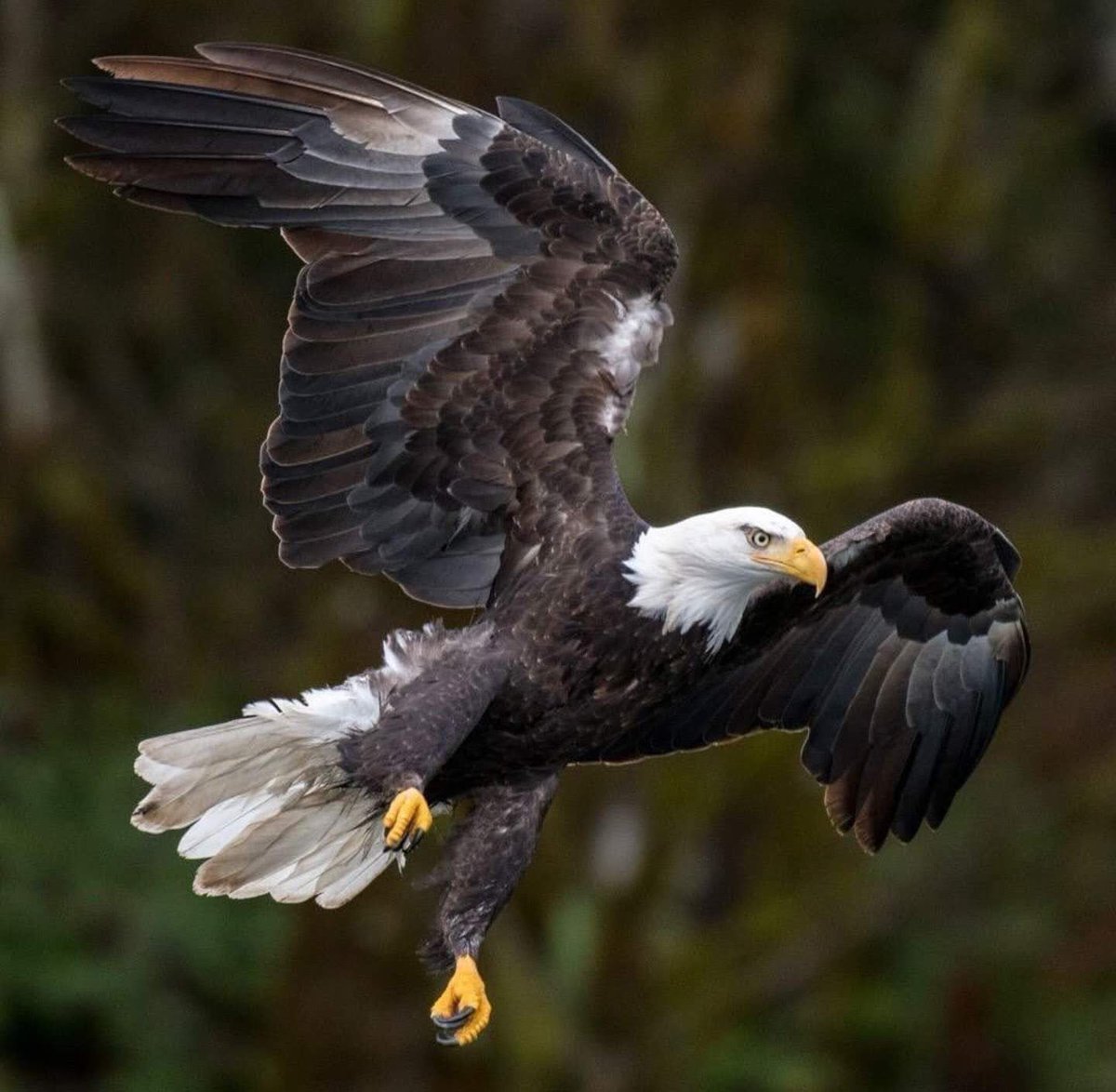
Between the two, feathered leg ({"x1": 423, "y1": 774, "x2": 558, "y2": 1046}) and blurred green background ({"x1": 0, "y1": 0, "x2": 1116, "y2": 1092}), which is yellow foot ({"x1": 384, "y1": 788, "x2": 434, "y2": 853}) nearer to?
feathered leg ({"x1": 423, "y1": 774, "x2": 558, "y2": 1046})

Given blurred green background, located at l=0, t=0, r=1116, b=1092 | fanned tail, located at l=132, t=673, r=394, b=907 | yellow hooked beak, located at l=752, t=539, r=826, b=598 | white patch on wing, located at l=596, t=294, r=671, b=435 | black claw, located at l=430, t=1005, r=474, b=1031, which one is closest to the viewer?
yellow hooked beak, located at l=752, t=539, r=826, b=598

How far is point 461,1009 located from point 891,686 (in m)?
1.69

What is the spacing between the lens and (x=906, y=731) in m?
8.72

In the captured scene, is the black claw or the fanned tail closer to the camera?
the fanned tail

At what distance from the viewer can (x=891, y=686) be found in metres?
8.70

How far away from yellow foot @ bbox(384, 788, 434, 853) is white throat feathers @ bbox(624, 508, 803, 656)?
0.79 m

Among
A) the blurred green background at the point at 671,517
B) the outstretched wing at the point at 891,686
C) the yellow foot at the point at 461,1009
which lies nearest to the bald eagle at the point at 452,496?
the yellow foot at the point at 461,1009

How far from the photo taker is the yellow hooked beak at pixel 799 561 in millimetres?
7574

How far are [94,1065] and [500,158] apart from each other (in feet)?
22.5

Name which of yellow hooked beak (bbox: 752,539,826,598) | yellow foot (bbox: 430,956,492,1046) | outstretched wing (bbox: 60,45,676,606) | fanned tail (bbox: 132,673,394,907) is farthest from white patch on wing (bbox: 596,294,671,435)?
yellow foot (bbox: 430,956,492,1046)

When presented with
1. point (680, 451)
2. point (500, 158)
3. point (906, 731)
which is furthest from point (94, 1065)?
point (500, 158)

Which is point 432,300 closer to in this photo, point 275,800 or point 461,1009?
point 275,800

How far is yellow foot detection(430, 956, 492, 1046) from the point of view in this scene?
7.87 metres

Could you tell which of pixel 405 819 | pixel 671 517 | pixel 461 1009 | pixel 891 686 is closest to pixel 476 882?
pixel 461 1009
